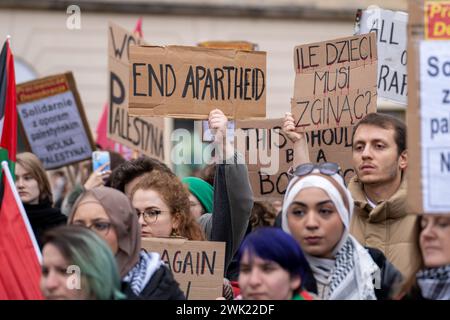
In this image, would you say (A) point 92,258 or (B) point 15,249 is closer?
(A) point 92,258

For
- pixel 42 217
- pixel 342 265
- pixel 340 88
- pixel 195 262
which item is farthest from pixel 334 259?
pixel 42 217

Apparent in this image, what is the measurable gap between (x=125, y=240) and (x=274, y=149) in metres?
2.11

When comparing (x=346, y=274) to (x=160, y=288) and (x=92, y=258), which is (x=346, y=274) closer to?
(x=160, y=288)

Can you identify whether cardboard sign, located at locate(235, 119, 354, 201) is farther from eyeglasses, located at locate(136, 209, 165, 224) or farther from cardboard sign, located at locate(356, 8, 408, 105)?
eyeglasses, located at locate(136, 209, 165, 224)

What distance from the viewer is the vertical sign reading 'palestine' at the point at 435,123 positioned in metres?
3.97

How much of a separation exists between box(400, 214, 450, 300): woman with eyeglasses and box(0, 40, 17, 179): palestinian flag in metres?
1.97

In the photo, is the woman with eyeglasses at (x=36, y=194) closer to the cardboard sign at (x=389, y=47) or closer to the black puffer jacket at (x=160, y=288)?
the cardboard sign at (x=389, y=47)

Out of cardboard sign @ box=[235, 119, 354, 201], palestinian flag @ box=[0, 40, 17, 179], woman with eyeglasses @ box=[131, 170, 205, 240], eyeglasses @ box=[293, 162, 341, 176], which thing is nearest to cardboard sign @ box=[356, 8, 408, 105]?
cardboard sign @ box=[235, 119, 354, 201]

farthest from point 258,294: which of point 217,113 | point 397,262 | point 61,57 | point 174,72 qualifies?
point 61,57

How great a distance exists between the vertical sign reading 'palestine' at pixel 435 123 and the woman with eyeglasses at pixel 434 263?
15 centimetres

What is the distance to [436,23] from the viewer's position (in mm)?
4098

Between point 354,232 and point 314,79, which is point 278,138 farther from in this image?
point 354,232

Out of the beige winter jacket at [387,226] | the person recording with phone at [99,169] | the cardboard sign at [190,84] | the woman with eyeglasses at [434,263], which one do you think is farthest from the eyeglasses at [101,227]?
the person recording with phone at [99,169]
